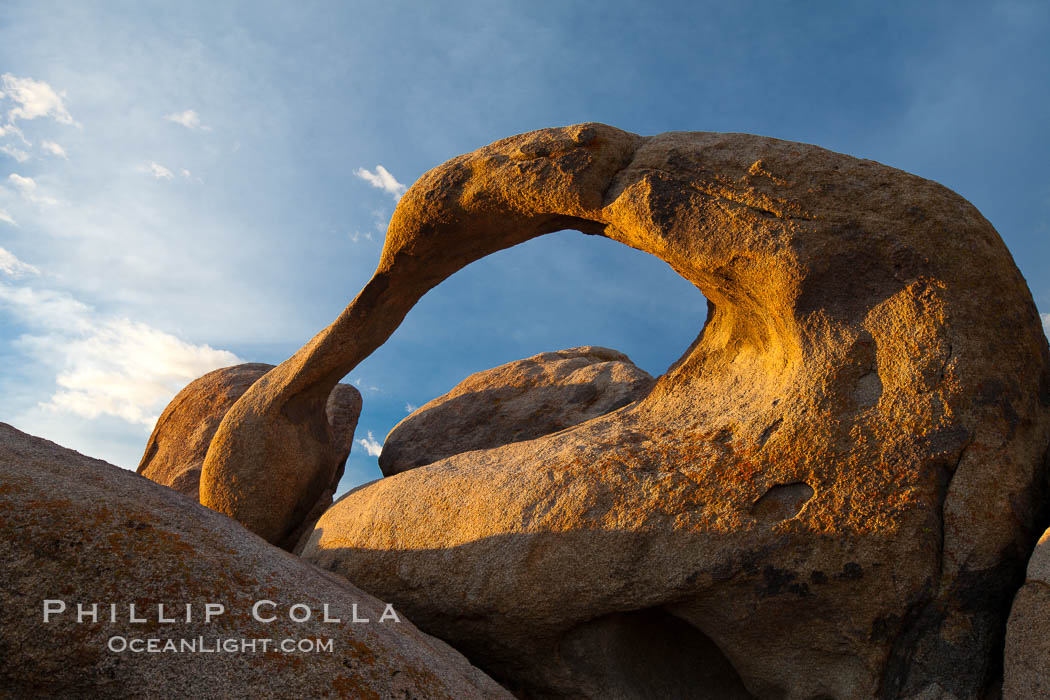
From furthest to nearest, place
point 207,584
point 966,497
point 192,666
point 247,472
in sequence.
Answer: point 247,472 < point 966,497 < point 207,584 < point 192,666

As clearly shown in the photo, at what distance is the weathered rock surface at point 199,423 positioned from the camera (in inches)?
322

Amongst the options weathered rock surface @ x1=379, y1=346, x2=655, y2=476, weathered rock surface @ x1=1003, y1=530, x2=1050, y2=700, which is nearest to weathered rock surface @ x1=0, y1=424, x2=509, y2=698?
weathered rock surface @ x1=1003, y1=530, x2=1050, y2=700

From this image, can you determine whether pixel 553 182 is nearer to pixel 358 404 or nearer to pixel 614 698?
pixel 614 698

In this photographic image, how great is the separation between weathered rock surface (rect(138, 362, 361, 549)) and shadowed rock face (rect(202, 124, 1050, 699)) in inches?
137

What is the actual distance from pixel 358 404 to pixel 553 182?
4.61m

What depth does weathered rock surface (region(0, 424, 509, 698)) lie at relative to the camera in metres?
2.25

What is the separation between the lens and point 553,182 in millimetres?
4938

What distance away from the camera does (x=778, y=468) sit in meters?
4.06

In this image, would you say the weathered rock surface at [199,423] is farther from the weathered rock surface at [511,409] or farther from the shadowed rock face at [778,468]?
the shadowed rock face at [778,468]

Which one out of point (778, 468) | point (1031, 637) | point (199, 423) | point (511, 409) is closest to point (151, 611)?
point (778, 468)

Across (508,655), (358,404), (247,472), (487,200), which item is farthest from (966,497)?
(358,404)

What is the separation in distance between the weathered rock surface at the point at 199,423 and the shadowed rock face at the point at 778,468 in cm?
348

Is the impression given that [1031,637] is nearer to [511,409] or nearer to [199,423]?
[511,409]

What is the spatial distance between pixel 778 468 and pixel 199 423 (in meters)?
7.07
